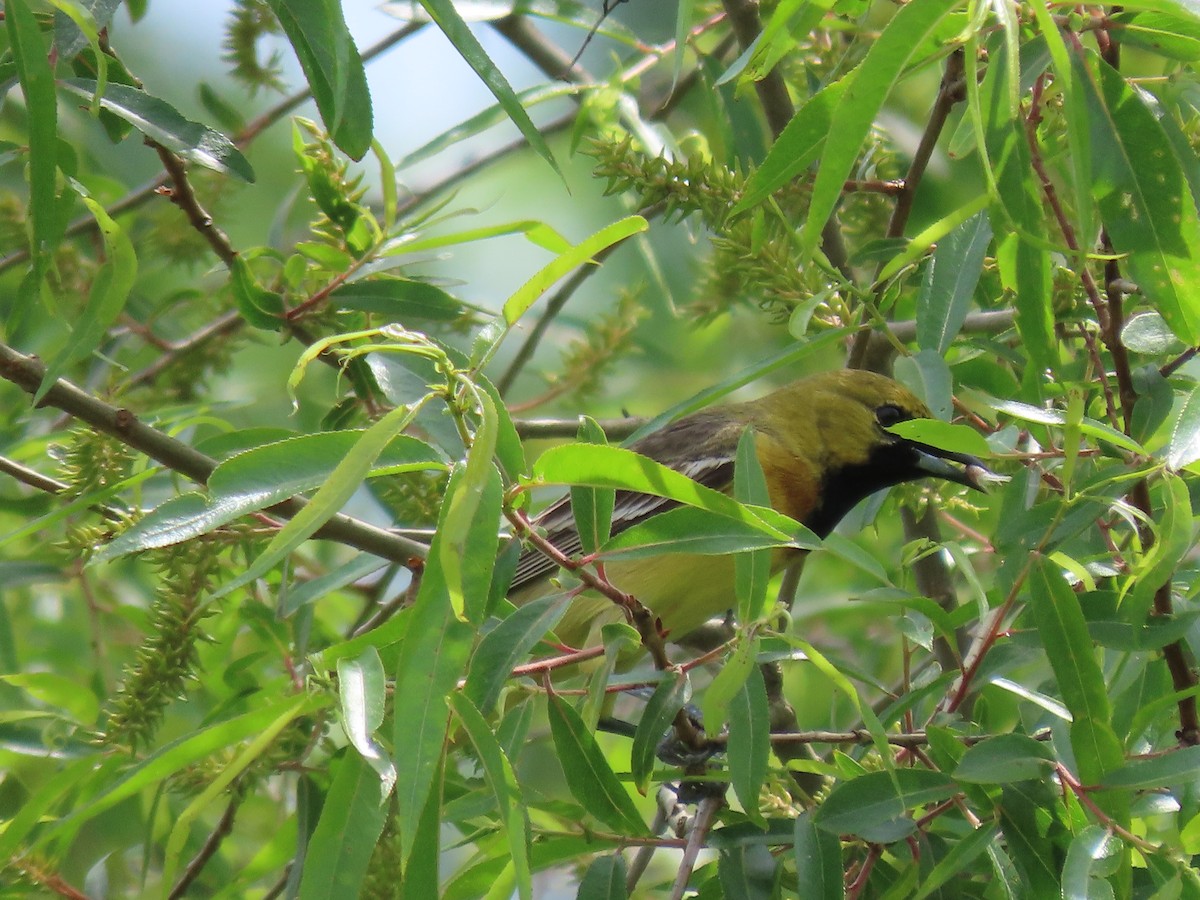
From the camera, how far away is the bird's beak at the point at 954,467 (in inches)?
130

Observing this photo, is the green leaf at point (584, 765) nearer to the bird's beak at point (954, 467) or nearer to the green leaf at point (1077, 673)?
the green leaf at point (1077, 673)

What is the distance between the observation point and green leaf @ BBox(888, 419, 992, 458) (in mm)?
1905

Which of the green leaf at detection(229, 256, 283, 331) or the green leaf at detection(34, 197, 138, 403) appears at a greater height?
the green leaf at detection(34, 197, 138, 403)

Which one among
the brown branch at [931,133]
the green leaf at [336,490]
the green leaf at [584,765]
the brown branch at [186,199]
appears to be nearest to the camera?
the green leaf at [336,490]

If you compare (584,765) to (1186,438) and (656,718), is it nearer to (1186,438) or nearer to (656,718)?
(656,718)

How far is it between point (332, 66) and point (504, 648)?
Answer: 3.18 feet

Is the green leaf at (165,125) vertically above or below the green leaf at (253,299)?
above

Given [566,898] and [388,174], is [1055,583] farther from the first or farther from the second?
[566,898]

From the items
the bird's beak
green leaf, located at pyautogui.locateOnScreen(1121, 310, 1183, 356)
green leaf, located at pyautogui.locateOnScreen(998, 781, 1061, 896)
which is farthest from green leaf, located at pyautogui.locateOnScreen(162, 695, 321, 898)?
the bird's beak

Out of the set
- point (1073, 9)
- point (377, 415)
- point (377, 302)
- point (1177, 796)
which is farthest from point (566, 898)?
point (1073, 9)

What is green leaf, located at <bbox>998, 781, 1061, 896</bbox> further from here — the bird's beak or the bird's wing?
the bird's wing

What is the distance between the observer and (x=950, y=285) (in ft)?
8.16

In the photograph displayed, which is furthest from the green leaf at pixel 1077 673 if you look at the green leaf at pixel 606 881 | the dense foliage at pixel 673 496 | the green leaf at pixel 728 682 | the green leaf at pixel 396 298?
the green leaf at pixel 396 298

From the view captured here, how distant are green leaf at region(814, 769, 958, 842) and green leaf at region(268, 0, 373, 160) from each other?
132 cm
